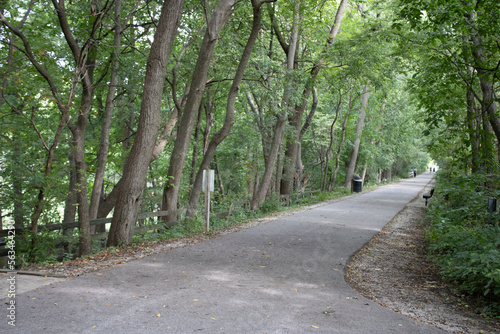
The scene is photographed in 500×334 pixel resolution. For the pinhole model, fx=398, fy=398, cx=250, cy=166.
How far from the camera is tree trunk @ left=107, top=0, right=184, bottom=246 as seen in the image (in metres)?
8.56

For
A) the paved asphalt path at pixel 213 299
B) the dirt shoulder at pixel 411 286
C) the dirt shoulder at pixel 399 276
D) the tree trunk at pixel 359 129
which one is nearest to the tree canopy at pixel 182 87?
the dirt shoulder at pixel 399 276

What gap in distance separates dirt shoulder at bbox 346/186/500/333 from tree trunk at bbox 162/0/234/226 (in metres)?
5.63

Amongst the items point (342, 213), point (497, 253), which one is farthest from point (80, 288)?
point (342, 213)

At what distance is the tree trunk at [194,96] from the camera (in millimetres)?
10344

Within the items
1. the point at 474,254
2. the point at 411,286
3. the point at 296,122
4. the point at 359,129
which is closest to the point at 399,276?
the point at 411,286

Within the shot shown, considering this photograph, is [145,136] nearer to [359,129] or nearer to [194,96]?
[194,96]

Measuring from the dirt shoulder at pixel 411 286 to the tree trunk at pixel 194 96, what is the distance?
222 inches

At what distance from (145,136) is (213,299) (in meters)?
4.65

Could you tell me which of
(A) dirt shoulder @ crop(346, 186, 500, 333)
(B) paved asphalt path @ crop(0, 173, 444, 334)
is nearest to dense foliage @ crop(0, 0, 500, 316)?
(A) dirt shoulder @ crop(346, 186, 500, 333)

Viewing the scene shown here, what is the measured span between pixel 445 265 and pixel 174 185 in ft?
24.0

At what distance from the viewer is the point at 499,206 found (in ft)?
28.0

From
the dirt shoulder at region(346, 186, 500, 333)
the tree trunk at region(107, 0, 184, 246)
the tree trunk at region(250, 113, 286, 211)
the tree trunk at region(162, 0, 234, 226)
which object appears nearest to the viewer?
the dirt shoulder at region(346, 186, 500, 333)

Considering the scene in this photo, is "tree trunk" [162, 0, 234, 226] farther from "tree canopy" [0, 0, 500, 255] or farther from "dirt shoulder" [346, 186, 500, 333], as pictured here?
"dirt shoulder" [346, 186, 500, 333]

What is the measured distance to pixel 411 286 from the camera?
6.25m
